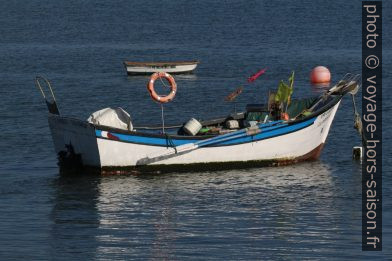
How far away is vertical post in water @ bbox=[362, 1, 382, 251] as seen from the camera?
29.1 m

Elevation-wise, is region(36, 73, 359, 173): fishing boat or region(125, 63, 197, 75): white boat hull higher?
region(125, 63, 197, 75): white boat hull

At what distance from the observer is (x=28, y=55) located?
71.6 metres

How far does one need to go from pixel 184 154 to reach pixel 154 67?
26903mm

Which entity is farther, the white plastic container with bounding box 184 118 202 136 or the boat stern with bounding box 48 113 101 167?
the white plastic container with bounding box 184 118 202 136

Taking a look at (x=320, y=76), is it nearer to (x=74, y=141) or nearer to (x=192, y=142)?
(x=192, y=142)

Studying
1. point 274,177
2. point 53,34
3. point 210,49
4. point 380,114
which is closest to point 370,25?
point 210,49

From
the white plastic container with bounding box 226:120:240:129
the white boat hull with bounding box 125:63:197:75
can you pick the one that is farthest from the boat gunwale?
the white boat hull with bounding box 125:63:197:75

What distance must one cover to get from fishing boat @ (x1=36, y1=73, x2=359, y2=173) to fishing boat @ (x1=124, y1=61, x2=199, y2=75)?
24395 millimetres

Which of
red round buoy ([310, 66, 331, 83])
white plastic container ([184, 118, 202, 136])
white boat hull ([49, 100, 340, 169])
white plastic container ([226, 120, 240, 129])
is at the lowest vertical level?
white boat hull ([49, 100, 340, 169])

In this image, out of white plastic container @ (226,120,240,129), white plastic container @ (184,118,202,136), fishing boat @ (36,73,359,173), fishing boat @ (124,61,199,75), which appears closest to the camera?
fishing boat @ (36,73,359,173)

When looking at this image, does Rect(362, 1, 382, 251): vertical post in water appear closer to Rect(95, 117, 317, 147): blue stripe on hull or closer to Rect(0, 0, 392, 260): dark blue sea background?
Rect(0, 0, 392, 260): dark blue sea background

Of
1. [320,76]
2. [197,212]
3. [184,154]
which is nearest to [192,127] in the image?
[184,154]

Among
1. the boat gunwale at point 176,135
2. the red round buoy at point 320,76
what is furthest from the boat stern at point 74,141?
the red round buoy at point 320,76

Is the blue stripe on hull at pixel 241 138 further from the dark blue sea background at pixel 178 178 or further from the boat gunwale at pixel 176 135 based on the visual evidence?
the dark blue sea background at pixel 178 178
